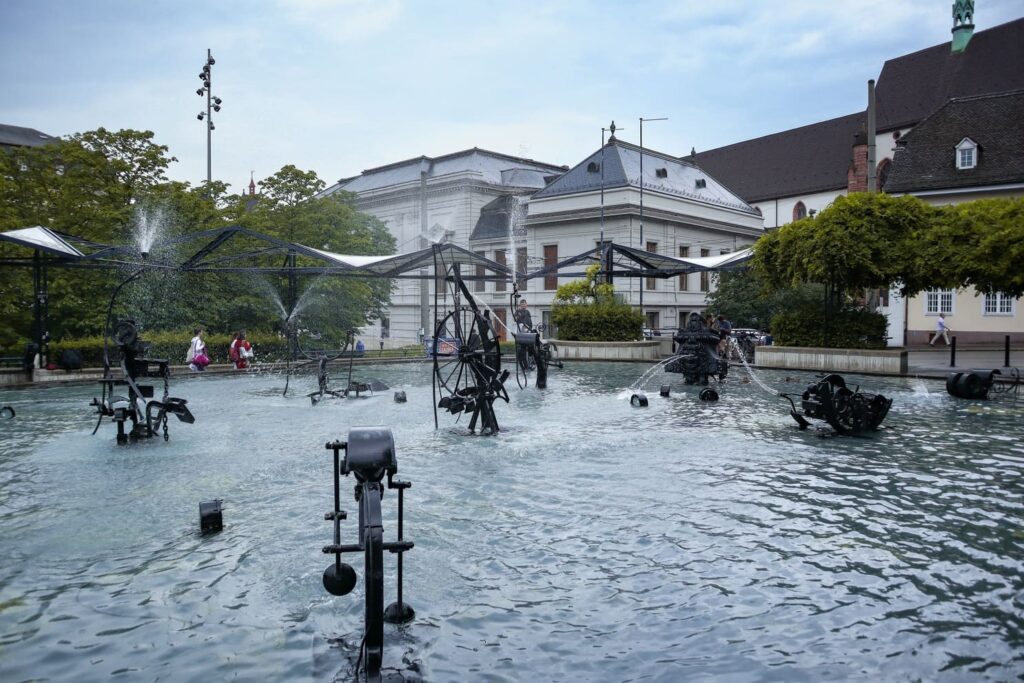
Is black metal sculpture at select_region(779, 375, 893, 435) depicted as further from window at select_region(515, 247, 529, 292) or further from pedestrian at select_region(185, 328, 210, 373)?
window at select_region(515, 247, 529, 292)

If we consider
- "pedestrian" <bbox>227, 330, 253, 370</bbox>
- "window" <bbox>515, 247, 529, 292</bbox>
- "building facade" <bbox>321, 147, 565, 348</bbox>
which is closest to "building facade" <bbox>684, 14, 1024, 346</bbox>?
"window" <bbox>515, 247, 529, 292</bbox>

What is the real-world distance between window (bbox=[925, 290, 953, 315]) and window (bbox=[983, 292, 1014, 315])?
1.63m

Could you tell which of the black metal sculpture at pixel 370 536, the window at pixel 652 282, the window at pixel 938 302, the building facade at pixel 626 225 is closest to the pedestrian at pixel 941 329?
the window at pixel 938 302

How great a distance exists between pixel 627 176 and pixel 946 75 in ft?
88.8

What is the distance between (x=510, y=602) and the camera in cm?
510

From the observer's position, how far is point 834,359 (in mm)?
22625

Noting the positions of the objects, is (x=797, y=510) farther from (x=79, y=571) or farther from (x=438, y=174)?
(x=438, y=174)

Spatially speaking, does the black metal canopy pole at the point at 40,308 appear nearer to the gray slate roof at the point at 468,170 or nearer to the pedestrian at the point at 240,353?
the pedestrian at the point at 240,353

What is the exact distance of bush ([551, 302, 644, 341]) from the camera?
29188mm

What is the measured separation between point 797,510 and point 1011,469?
12.6ft

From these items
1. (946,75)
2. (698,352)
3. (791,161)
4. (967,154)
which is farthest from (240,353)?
(791,161)

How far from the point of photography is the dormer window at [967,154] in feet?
125

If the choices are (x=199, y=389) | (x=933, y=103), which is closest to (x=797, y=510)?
A: (x=199, y=389)

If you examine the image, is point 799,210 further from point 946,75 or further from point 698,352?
point 698,352
